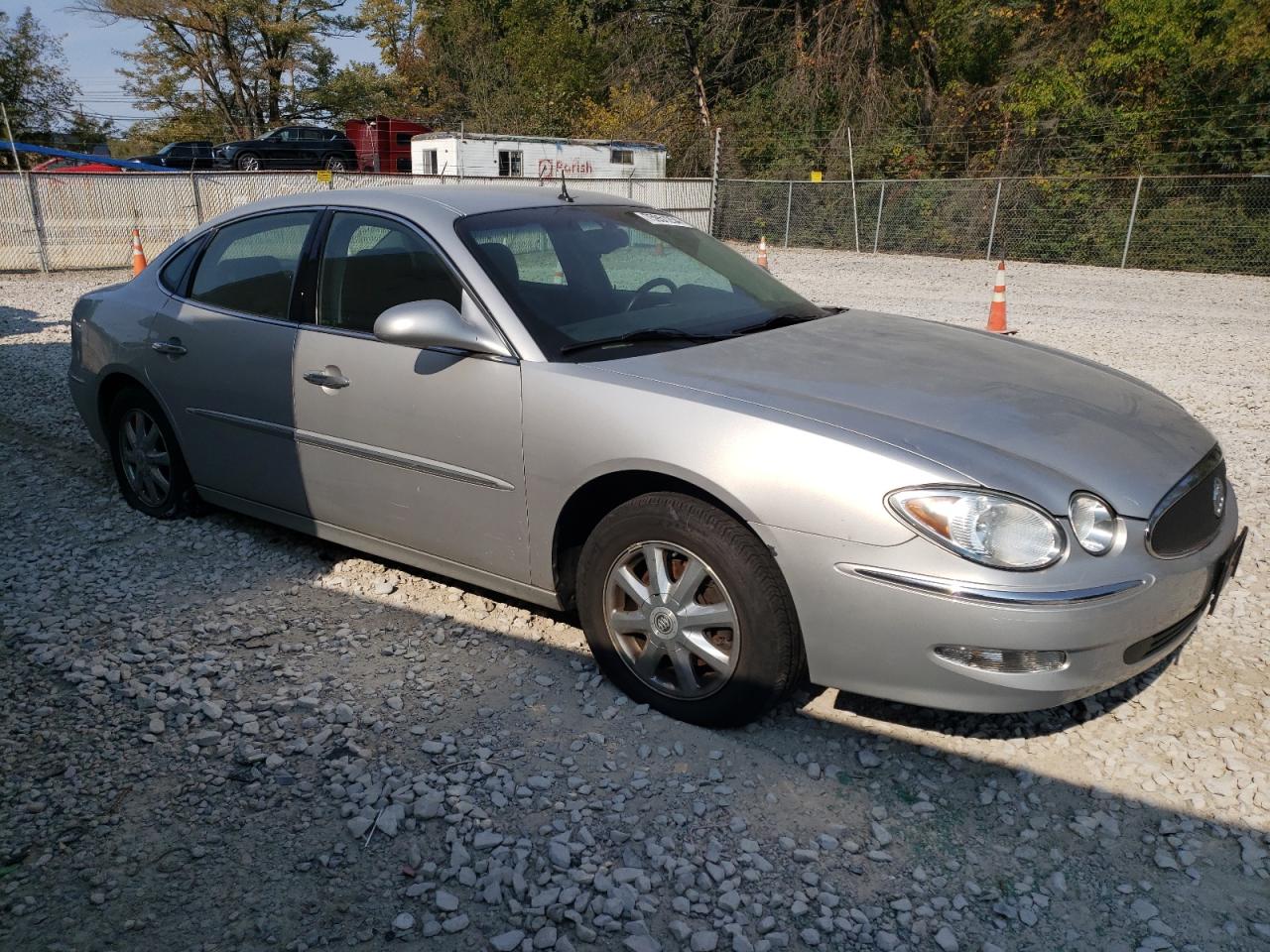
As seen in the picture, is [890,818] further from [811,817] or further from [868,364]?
[868,364]

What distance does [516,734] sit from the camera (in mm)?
3172

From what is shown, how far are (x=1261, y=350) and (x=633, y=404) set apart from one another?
32.1 feet

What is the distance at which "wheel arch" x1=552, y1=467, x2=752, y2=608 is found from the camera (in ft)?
9.67

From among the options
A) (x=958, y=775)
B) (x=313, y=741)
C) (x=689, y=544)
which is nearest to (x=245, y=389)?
(x=313, y=741)

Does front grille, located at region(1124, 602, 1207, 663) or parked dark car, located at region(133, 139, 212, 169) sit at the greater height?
parked dark car, located at region(133, 139, 212, 169)

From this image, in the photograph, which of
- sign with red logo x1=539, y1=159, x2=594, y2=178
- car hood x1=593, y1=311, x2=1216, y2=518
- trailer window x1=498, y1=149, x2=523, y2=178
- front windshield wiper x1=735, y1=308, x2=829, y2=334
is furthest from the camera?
sign with red logo x1=539, y1=159, x2=594, y2=178

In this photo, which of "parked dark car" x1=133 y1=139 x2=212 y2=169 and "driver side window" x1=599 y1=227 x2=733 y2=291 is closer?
"driver side window" x1=599 y1=227 x2=733 y2=291

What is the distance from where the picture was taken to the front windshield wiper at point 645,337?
3393 mm

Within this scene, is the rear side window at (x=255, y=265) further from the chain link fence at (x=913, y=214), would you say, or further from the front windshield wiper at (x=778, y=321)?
the chain link fence at (x=913, y=214)

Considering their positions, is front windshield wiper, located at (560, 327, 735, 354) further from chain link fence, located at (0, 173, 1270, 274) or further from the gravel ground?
chain link fence, located at (0, 173, 1270, 274)

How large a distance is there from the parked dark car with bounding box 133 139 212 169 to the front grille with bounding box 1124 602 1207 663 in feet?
109

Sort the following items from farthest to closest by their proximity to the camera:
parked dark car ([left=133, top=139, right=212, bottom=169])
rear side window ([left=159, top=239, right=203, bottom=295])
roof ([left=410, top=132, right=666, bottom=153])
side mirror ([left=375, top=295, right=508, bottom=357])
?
parked dark car ([left=133, top=139, right=212, bottom=169])
roof ([left=410, top=132, right=666, bottom=153])
rear side window ([left=159, top=239, right=203, bottom=295])
side mirror ([left=375, top=295, right=508, bottom=357])

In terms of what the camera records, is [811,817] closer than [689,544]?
Yes

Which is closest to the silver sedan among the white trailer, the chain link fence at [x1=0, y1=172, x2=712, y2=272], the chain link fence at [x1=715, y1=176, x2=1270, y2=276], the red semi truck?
the chain link fence at [x1=0, y1=172, x2=712, y2=272]
